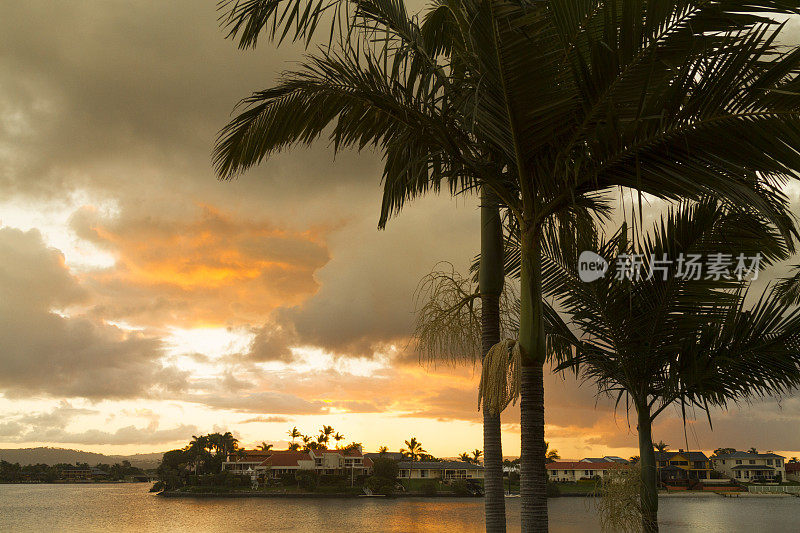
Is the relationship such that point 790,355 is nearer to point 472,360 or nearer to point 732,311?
point 732,311

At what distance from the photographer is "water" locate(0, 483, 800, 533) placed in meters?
62.6

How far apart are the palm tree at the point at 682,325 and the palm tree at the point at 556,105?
2.50 meters

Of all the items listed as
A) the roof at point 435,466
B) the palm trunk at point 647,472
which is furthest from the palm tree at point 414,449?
the palm trunk at point 647,472

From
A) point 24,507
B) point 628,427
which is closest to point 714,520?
point 628,427

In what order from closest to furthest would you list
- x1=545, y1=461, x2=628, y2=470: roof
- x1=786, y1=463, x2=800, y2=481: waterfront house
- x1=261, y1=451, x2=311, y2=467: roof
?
x1=261, y1=451, x2=311, y2=467: roof, x1=545, y1=461, x2=628, y2=470: roof, x1=786, y1=463, x2=800, y2=481: waterfront house

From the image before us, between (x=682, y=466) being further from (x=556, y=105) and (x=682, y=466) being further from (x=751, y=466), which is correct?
(x=556, y=105)

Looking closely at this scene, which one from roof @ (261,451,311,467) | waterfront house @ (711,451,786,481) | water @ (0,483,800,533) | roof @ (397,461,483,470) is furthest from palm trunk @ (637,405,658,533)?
waterfront house @ (711,451,786,481)

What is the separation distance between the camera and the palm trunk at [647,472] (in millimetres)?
6805

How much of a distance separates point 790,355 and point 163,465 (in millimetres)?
121030

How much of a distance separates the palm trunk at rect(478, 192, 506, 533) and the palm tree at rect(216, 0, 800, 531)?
116cm

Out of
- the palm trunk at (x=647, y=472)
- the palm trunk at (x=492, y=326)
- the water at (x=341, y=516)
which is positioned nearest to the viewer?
the palm trunk at (x=492, y=326)

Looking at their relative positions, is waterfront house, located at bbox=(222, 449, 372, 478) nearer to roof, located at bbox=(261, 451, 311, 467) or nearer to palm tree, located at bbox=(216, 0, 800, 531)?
roof, located at bbox=(261, 451, 311, 467)

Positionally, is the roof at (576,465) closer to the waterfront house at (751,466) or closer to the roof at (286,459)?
the waterfront house at (751,466)

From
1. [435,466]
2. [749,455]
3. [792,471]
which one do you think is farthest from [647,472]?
[792,471]
